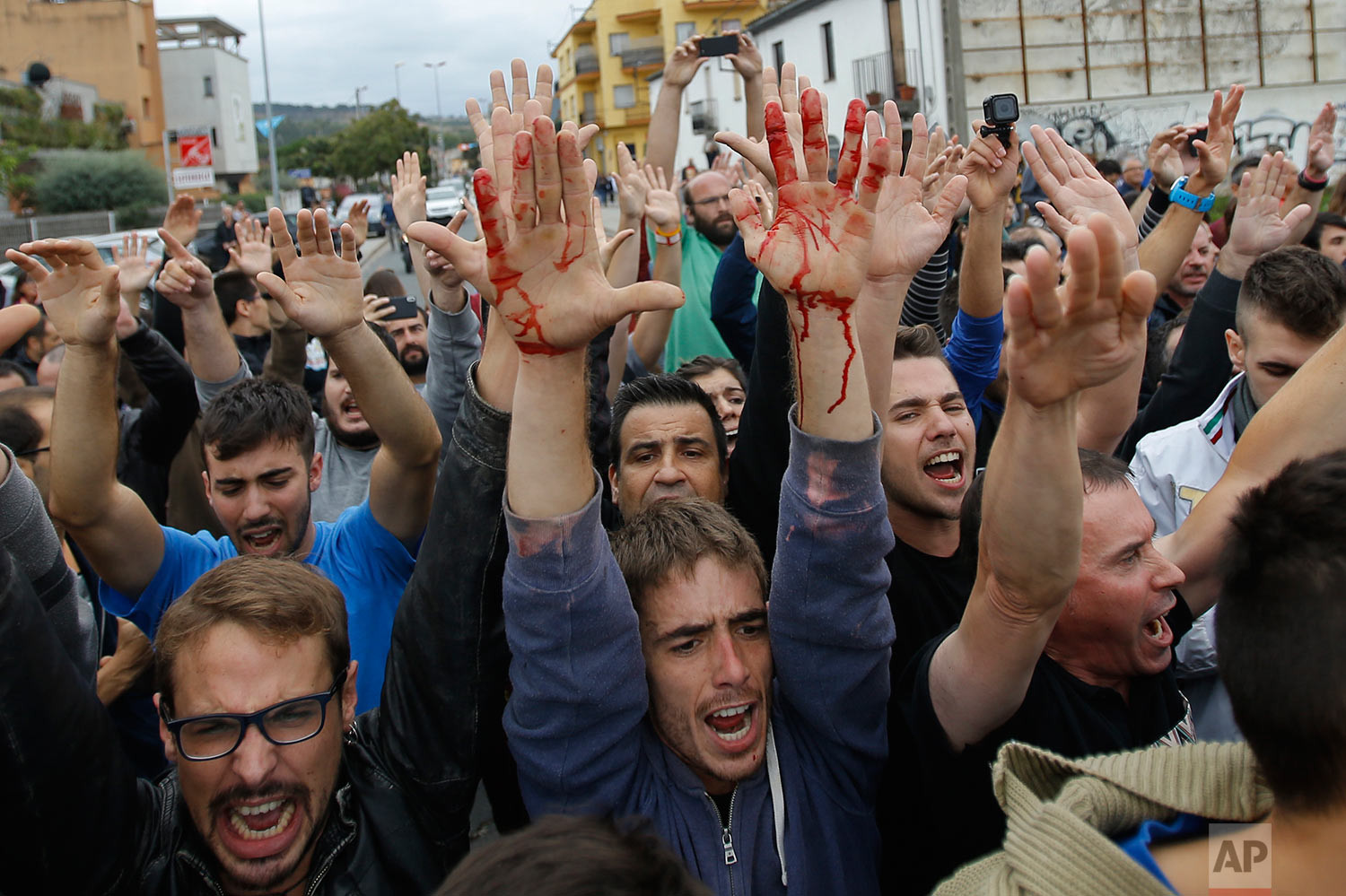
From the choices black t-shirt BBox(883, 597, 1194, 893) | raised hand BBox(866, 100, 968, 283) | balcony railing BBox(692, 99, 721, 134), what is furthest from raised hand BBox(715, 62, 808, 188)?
balcony railing BBox(692, 99, 721, 134)

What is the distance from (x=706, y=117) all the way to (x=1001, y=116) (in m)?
39.8

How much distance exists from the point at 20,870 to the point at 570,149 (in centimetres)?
144

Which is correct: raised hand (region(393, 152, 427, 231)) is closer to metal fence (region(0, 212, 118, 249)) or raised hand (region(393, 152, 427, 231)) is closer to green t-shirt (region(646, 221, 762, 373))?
green t-shirt (region(646, 221, 762, 373))

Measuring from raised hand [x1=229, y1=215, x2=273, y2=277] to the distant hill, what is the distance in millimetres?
68209

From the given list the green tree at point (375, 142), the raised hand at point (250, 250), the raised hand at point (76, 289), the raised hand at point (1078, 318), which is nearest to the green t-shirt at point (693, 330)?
the raised hand at point (250, 250)

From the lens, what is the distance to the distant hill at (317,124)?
348ft

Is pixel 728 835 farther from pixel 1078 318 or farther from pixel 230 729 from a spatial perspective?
pixel 1078 318

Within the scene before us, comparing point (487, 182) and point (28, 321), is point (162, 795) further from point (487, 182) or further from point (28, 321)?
point (487, 182)

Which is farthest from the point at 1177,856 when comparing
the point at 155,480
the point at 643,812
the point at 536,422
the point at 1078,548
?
the point at 155,480

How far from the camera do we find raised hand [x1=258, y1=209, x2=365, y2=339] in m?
2.54

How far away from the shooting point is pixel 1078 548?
63.4 inches

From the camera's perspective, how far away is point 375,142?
54125 mm

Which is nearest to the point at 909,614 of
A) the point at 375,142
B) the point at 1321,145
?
the point at 1321,145

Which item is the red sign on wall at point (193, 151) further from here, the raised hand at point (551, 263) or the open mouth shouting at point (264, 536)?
the raised hand at point (551, 263)
